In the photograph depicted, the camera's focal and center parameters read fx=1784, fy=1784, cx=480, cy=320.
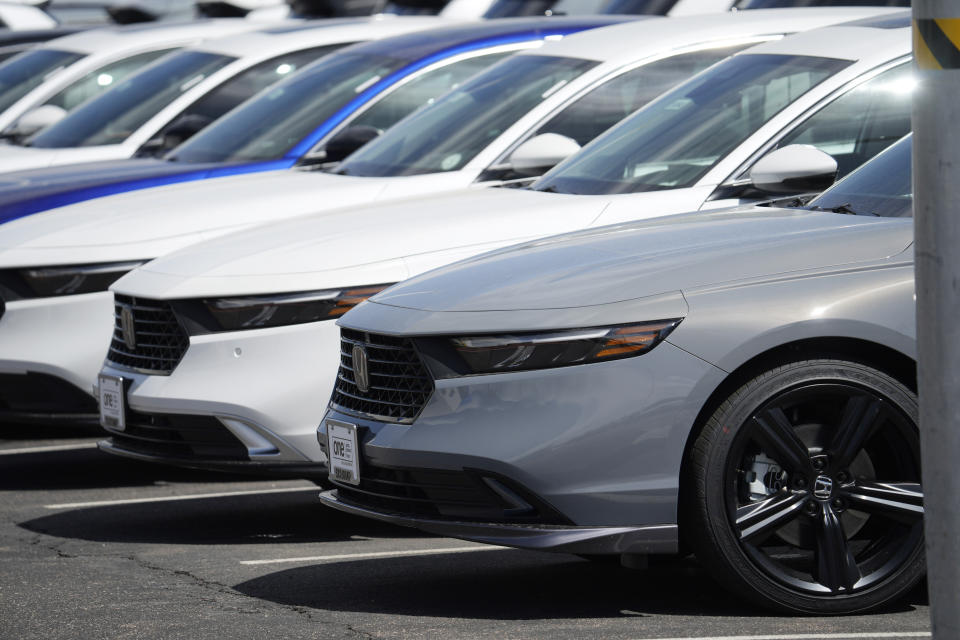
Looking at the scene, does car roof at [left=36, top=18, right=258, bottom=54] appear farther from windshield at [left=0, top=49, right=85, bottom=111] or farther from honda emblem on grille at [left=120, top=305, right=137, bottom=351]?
honda emblem on grille at [left=120, top=305, right=137, bottom=351]

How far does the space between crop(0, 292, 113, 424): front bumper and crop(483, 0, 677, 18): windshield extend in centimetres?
824

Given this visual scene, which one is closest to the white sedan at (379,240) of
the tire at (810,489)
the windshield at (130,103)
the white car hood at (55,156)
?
the tire at (810,489)

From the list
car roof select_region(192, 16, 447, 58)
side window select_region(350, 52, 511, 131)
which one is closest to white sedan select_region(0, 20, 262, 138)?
car roof select_region(192, 16, 447, 58)

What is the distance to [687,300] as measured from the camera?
16.5 feet

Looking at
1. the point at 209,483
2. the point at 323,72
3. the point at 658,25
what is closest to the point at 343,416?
the point at 209,483

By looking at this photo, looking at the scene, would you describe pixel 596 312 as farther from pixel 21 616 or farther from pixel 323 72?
pixel 323 72

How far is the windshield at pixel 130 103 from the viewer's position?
12148mm

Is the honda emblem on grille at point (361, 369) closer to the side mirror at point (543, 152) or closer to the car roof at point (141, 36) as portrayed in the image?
the side mirror at point (543, 152)

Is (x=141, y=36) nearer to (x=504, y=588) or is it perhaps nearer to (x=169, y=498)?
(x=169, y=498)

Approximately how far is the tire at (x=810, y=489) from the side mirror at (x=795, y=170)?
1436mm

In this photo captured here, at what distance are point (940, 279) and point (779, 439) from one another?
59.1 inches

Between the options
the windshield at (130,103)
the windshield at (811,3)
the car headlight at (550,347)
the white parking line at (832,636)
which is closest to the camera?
the white parking line at (832,636)

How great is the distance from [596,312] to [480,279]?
57cm

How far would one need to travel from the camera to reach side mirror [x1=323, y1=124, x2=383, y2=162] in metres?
9.55
